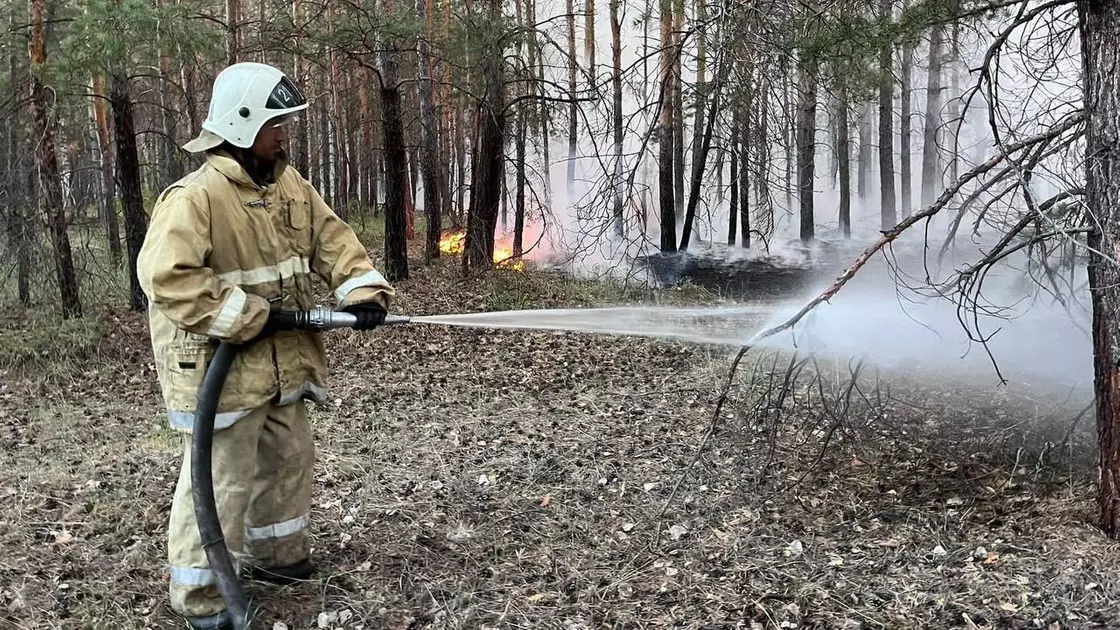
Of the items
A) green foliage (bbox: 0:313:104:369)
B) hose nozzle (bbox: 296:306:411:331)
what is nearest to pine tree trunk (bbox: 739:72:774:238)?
hose nozzle (bbox: 296:306:411:331)

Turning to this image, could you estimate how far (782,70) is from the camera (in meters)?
5.18

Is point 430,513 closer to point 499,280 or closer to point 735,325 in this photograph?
point 735,325

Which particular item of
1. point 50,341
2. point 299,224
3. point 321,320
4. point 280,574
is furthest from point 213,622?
point 50,341

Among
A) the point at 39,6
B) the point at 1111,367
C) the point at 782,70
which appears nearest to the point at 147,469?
the point at 782,70

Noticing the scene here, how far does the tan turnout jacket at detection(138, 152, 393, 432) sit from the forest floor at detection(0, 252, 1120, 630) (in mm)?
1007

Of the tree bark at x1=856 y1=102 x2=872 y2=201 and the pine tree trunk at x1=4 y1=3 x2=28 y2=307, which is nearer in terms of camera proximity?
the pine tree trunk at x1=4 y1=3 x2=28 y2=307

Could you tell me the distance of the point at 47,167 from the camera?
909 cm

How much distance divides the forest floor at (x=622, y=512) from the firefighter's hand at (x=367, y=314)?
1.24 metres

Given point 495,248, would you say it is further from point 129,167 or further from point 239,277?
point 239,277

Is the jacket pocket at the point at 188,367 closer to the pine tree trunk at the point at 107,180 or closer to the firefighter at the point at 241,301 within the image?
the firefighter at the point at 241,301

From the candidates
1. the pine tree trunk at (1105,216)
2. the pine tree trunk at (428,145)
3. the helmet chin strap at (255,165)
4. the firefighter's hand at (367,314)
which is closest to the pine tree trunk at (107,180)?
the pine tree trunk at (428,145)

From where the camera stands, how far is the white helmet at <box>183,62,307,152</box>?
330 cm

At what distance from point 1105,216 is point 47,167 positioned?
9758mm

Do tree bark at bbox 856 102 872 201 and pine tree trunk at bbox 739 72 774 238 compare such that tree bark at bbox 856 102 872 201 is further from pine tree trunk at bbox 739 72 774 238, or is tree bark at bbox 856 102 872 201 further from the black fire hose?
the black fire hose
